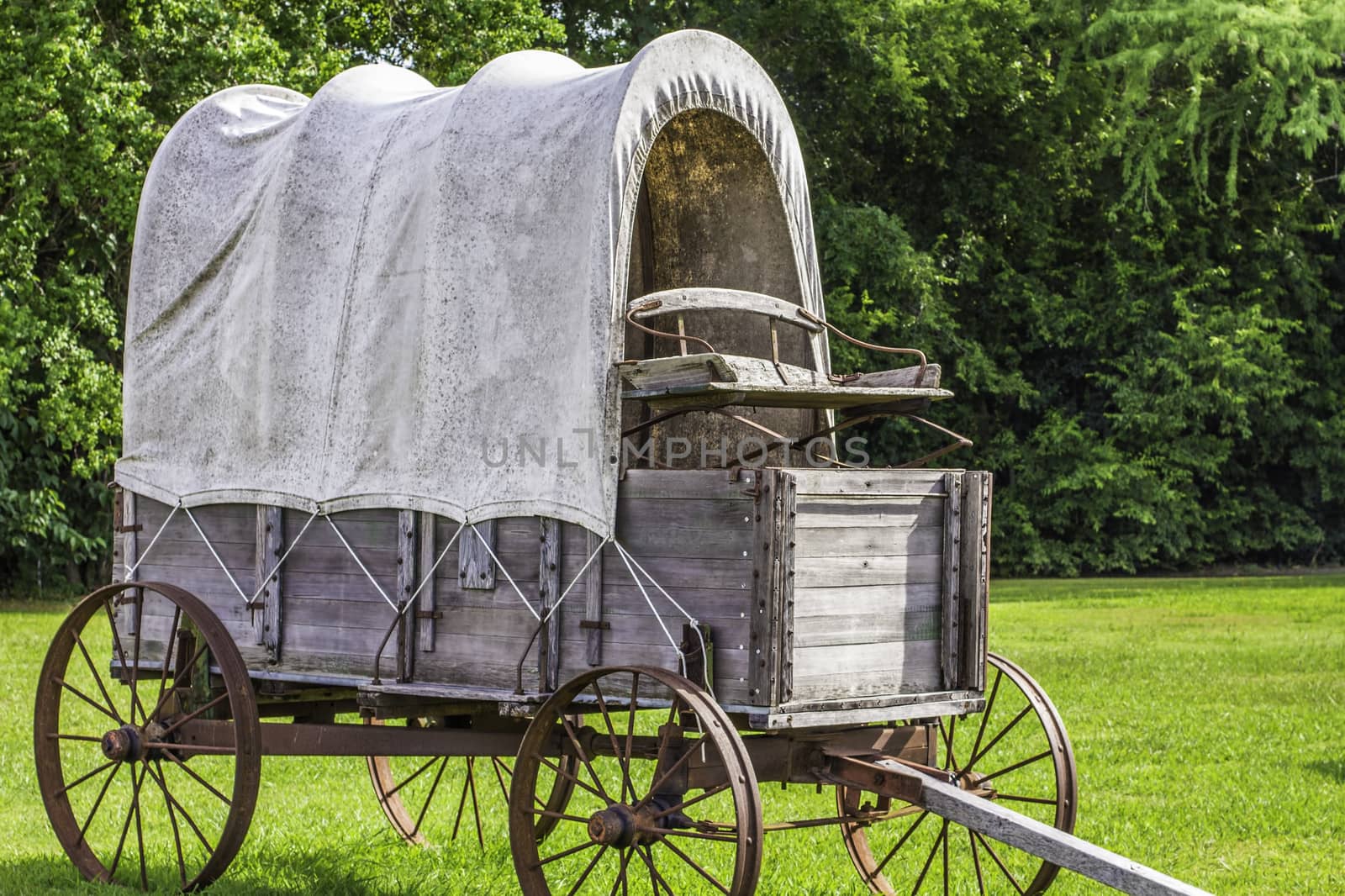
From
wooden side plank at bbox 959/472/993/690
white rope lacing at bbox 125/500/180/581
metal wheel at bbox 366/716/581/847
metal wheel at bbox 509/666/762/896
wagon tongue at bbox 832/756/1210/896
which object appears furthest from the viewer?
metal wheel at bbox 366/716/581/847

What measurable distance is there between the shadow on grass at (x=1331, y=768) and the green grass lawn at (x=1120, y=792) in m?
0.02

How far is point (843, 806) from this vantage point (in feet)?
21.3

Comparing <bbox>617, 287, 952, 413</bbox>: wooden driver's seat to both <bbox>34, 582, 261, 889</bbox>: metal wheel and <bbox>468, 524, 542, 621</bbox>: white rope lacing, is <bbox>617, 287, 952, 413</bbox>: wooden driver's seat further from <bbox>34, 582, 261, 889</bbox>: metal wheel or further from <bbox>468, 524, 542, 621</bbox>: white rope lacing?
<bbox>34, 582, 261, 889</bbox>: metal wheel

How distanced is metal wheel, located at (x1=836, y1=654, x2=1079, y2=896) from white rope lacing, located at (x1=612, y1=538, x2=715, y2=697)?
3.62ft

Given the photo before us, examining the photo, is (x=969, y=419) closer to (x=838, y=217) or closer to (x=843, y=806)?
(x=838, y=217)

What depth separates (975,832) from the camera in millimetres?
5422

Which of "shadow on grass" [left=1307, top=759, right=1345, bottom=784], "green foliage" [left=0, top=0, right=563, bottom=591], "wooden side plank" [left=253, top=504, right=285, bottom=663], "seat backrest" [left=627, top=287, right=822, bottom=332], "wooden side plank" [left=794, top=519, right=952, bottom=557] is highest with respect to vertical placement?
"green foliage" [left=0, top=0, right=563, bottom=591]

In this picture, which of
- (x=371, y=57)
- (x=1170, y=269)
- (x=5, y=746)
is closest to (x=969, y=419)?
(x=1170, y=269)

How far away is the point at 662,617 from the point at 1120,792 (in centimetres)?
475

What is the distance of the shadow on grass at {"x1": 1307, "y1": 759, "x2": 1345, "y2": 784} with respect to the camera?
9500 millimetres

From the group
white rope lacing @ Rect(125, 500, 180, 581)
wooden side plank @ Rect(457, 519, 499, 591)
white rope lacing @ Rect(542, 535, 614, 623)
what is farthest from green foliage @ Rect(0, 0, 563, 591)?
white rope lacing @ Rect(542, 535, 614, 623)

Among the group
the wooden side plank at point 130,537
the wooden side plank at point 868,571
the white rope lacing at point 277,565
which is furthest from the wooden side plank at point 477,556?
the wooden side plank at point 130,537

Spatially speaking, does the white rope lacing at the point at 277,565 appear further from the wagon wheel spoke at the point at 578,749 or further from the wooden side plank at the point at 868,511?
the wooden side plank at the point at 868,511

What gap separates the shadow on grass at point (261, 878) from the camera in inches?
256
